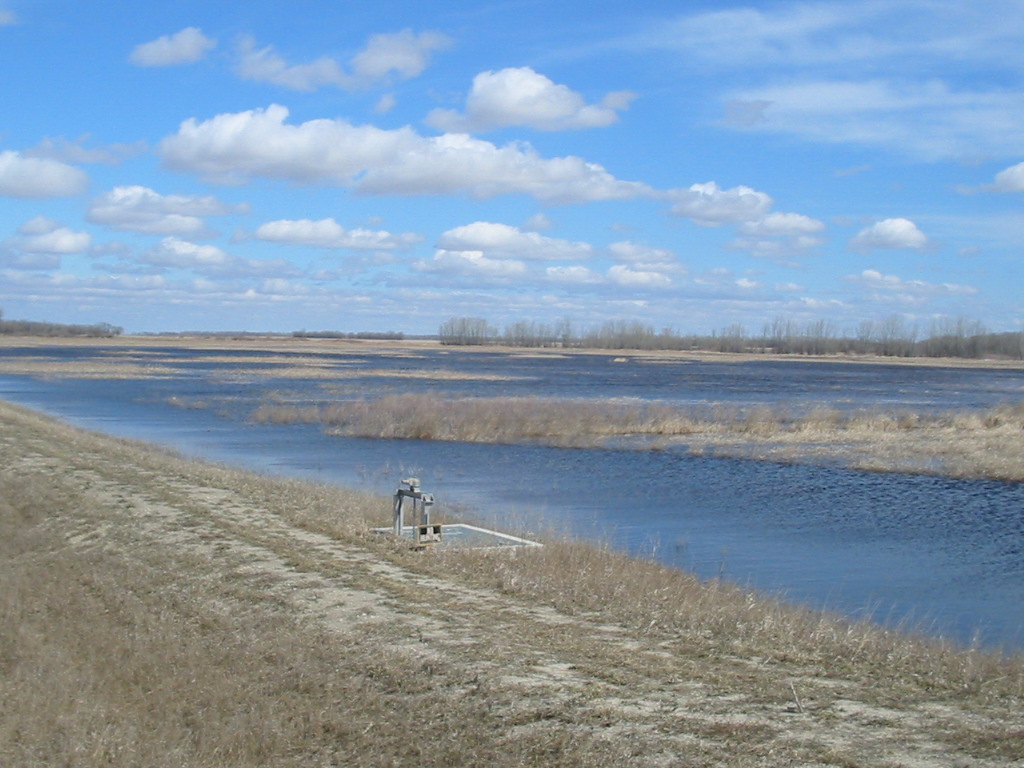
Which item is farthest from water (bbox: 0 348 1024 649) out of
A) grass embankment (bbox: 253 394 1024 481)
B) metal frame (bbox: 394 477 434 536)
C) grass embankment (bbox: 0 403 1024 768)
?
metal frame (bbox: 394 477 434 536)

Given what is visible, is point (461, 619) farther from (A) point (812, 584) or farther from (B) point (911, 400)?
(B) point (911, 400)

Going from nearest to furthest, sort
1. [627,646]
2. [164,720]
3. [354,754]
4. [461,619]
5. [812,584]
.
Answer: [354,754], [164,720], [627,646], [461,619], [812,584]

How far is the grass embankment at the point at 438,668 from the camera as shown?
6.86 m

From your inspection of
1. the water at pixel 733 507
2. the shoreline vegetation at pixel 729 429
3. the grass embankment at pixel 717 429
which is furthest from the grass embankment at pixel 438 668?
the grass embankment at pixel 717 429

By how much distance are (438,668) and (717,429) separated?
3269 cm

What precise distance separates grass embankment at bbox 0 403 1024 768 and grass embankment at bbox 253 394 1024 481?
2076 centimetres

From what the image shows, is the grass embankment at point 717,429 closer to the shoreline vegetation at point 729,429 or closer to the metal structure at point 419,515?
the shoreline vegetation at point 729,429

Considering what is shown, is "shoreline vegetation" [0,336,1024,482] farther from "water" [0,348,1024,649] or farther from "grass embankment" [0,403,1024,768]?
"grass embankment" [0,403,1024,768]

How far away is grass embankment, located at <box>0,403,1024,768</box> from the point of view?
22.5 ft

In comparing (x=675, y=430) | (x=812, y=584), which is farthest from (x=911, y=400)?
(x=812, y=584)

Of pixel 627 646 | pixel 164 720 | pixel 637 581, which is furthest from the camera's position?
pixel 637 581

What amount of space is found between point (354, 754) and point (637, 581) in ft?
Answer: 21.5

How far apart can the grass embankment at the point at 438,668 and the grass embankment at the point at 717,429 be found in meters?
20.8

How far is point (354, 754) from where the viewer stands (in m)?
6.86
